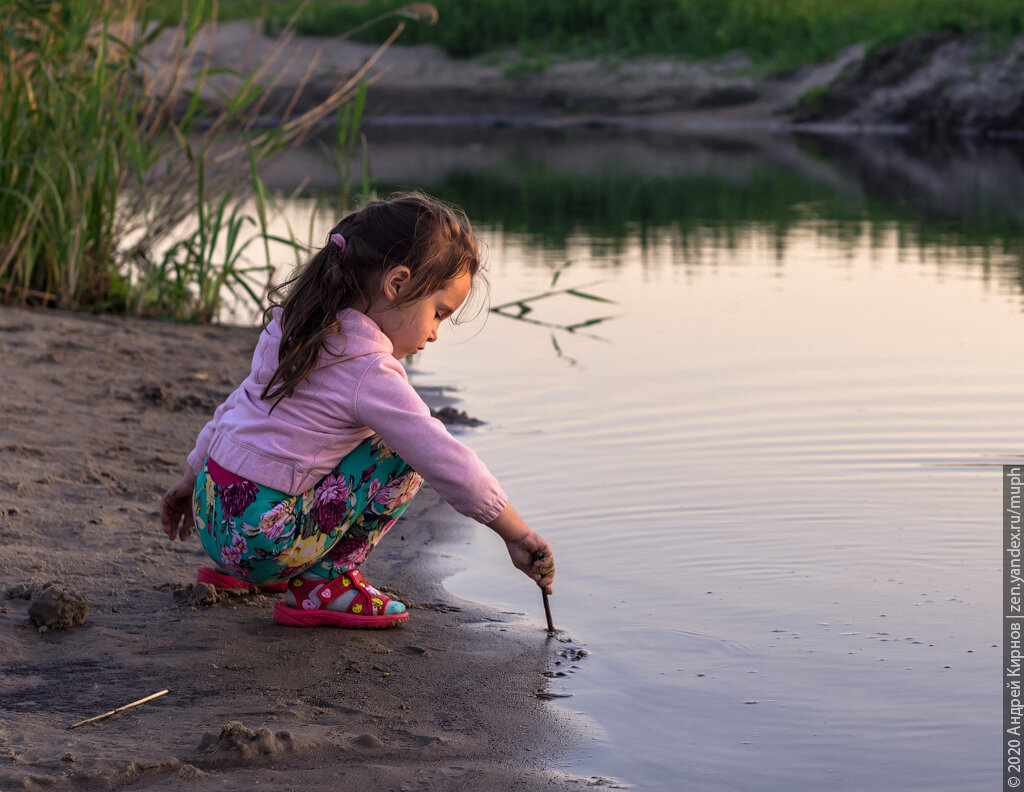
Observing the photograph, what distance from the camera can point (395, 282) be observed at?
2.17m

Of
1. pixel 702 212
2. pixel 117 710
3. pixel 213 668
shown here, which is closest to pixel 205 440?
pixel 213 668

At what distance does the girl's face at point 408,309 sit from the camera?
7.10ft

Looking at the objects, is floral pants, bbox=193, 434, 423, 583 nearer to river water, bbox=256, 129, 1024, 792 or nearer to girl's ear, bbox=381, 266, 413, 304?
girl's ear, bbox=381, 266, 413, 304

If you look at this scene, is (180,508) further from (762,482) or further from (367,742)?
(762,482)

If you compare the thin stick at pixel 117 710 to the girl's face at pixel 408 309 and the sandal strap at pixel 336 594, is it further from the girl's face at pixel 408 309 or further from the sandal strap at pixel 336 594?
the girl's face at pixel 408 309

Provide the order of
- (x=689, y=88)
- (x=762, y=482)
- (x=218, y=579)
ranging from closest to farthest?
(x=218, y=579), (x=762, y=482), (x=689, y=88)

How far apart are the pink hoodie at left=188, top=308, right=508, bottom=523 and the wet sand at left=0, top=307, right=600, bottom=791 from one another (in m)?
0.28

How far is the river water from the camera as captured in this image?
2.01 meters

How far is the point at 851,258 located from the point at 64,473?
4.89 metres

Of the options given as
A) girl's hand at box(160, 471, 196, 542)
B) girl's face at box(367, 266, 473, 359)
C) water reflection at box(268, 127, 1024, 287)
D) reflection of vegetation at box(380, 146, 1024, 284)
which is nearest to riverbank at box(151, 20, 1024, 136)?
water reflection at box(268, 127, 1024, 287)

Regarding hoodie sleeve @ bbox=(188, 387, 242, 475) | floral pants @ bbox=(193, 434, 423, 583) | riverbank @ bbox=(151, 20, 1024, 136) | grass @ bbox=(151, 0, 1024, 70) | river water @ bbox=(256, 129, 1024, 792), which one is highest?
grass @ bbox=(151, 0, 1024, 70)

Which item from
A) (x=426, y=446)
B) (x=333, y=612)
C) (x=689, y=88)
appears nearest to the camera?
(x=426, y=446)

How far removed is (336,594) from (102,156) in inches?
101

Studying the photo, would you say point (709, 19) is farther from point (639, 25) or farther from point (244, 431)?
point (244, 431)
